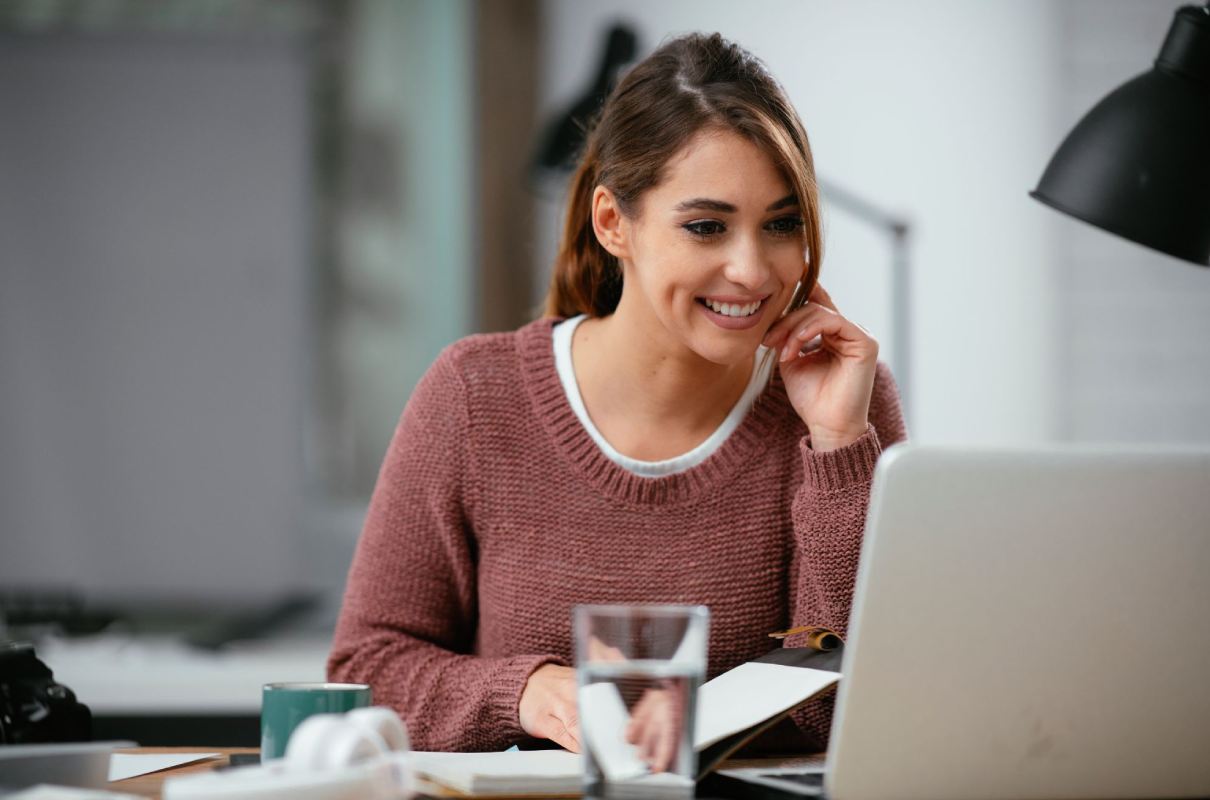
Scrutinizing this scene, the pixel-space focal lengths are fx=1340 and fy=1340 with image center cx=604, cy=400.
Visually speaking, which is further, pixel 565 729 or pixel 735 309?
pixel 735 309

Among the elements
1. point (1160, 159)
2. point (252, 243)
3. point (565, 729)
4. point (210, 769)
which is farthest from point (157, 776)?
point (252, 243)

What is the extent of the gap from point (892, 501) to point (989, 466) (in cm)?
6

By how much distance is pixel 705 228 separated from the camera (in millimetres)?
1393

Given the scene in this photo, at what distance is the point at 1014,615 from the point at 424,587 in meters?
0.82

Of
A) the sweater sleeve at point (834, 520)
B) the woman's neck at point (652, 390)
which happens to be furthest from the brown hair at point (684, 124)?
the sweater sleeve at point (834, 520)

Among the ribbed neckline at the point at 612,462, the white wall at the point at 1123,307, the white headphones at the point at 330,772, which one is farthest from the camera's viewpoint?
the white wall at the point at 1123,307

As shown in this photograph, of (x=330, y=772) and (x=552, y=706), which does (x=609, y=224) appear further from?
(x=330, y=772)

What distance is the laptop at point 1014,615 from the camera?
789 mm

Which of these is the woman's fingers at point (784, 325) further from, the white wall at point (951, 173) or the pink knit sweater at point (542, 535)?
the white wall at point (951, 173)

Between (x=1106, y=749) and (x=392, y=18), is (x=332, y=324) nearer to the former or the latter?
→ (x=392, y=18)

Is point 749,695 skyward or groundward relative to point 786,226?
groundward

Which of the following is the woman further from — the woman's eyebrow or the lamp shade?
the lamp shade

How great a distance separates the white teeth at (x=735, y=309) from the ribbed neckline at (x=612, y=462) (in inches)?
6.5

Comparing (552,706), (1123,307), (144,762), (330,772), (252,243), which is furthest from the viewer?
(252,243)
